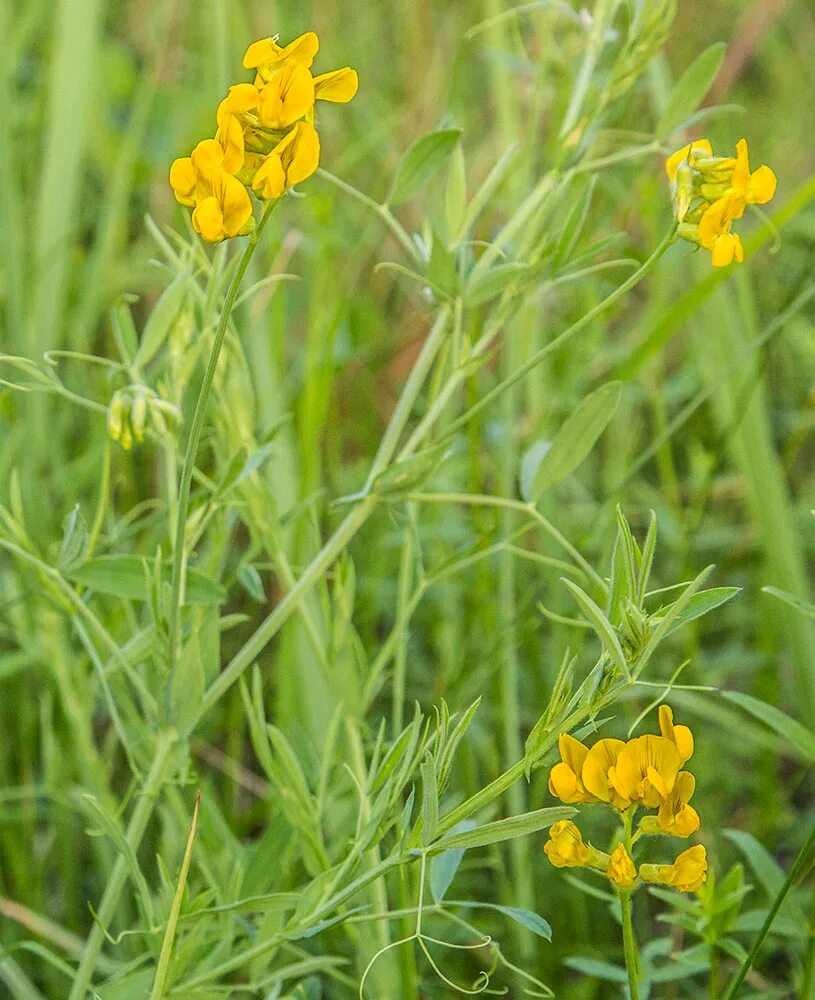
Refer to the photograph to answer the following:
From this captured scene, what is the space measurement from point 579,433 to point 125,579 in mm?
278

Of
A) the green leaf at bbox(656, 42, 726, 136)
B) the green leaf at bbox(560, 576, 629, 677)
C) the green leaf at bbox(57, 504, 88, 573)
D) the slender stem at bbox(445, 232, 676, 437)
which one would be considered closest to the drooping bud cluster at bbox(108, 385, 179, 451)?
the green leaf at bbox(57, 504, 88, 573)

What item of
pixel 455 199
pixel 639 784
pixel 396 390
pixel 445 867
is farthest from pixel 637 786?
pixel 396 390

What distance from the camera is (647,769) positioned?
530mm

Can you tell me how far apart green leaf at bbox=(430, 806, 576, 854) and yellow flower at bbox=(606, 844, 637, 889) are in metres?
0.03

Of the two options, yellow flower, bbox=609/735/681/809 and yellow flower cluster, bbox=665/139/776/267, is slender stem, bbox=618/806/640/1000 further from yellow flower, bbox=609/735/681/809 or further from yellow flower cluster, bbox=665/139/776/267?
yellow flower cluster, bbox=665/139/776/267

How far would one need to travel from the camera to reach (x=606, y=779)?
534mm

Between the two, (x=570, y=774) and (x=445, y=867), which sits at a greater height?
(x=570, y=774)

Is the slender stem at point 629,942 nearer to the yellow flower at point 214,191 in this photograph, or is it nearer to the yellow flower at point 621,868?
the yellow flower at point 621,868

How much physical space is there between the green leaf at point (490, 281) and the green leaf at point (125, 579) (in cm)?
22

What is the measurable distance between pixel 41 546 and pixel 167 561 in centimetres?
33

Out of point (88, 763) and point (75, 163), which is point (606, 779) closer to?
Answer: point (88, 763)

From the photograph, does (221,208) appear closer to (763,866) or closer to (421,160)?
(421,160)

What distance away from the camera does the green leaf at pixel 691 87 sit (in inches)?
31.2

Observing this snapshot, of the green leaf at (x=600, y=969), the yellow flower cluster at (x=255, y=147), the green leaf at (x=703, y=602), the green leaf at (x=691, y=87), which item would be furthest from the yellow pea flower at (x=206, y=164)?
the green leaf at (x=600, y=969)
